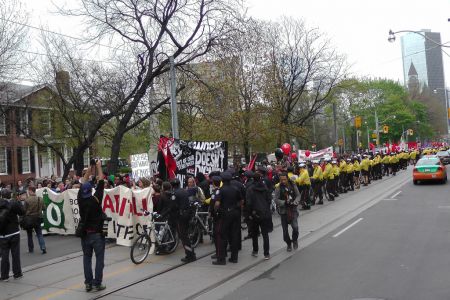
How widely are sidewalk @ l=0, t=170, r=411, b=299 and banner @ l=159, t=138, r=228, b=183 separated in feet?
8.64

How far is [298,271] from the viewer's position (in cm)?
818

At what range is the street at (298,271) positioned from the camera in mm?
6934

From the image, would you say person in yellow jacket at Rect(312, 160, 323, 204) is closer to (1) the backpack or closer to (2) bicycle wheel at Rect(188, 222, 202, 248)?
(2) bicycle wheel at Rect(188, 222, 202, 248)

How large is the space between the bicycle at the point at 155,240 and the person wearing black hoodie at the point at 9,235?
6.93 ft

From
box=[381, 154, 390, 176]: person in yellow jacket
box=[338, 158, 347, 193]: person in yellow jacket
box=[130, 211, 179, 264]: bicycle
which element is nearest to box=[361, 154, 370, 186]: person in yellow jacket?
box=[338, 158, 347, 193]: person in yellow jacket

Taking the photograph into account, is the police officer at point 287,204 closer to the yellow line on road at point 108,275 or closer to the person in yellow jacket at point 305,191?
the yellow line on road at point 108,275

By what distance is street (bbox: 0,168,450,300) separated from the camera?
6.93 meters

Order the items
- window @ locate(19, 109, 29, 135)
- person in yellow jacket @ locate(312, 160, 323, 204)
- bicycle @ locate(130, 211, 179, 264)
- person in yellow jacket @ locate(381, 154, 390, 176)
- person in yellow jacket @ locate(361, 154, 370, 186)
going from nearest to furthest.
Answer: bicycle @ locate(130, 211, 179, 264), person in yellow jacket @ locate(312, 160, 323, 204), person in yellow jacket @ locate(361, 154, 370, 186), window @ locate(19, 109, 29, 135), person in yellow jacket @ locate(381, 154, 390, 176)

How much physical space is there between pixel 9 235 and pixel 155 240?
290 cm

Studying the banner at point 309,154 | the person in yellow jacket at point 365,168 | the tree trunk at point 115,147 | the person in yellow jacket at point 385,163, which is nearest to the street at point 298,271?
the tree trunk at point 115,147

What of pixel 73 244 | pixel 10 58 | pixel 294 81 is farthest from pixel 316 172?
pixel 294 81

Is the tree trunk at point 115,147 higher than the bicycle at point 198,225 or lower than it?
higher

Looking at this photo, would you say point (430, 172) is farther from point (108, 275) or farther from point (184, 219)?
point (108, 275)

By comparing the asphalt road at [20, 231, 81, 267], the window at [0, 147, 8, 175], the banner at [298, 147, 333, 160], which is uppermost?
the window at [0, 147, 8, 175]
